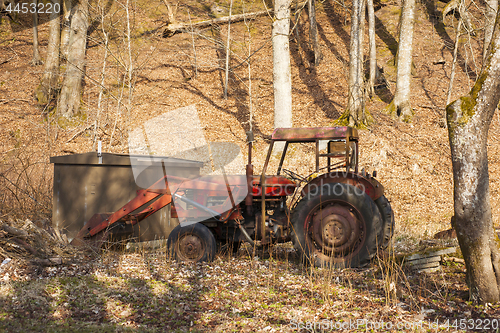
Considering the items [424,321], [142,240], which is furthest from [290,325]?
[142,240]

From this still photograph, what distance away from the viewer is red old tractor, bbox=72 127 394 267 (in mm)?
5215

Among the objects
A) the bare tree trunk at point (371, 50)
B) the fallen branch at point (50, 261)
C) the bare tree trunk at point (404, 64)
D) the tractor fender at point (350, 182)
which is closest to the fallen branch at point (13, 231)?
the fallen branch at point (50, 261)

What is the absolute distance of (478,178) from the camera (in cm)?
370

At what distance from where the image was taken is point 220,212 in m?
5.89

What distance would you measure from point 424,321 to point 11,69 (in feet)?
67.0

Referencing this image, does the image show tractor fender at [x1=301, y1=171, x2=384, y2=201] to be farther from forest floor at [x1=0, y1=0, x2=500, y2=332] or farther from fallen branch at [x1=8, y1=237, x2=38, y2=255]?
fallen branch at [x1=8, y1=237, x2=38, y2=255]

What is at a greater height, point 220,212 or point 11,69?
point 11,69

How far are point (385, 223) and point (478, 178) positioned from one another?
1.88 metres

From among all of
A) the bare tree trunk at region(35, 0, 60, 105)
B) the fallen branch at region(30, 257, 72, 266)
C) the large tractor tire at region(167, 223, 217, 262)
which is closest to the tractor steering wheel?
the large tractor tire at region(167, 223, 217, 262)

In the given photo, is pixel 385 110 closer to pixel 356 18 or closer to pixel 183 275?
pixel 356 18

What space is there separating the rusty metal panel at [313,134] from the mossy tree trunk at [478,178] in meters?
1.84

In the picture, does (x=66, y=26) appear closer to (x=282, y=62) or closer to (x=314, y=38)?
(x=282, y=62)

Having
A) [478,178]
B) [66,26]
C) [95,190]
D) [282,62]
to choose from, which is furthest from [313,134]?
[66,26]

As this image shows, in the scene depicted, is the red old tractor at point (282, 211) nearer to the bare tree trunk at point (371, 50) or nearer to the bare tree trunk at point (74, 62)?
the bare tree trunk at point (371, 50)
